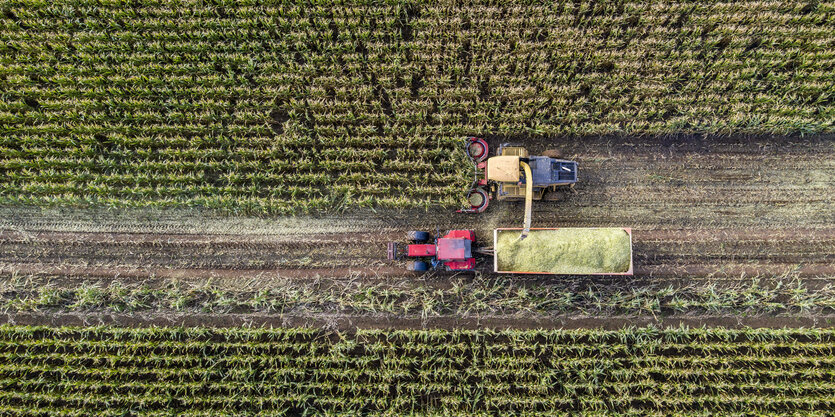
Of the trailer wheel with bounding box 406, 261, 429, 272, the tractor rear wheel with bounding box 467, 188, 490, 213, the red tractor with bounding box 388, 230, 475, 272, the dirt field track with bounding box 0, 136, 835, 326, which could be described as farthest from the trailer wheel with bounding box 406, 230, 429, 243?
the tractor rear wheel with bounding box 467, 188, 490, 213

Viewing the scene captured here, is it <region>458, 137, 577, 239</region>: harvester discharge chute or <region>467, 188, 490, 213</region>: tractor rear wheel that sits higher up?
<region>458, 137, 577, 239</region>: harvester discharge chute

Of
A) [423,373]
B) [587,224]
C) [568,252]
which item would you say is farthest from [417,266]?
[587,224]

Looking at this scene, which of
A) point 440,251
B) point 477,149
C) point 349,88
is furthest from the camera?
point 349,88

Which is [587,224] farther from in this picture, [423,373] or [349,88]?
[349,88]

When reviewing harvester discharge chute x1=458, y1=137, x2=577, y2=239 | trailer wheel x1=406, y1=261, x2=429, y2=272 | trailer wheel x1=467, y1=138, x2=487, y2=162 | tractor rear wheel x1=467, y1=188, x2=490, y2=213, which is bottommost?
trailer wheel x1=406, y1=261, x2=429, y2=272

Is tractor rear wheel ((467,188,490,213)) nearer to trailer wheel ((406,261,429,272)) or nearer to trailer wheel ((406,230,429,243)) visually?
trailer wheel ((406,230,429,243))

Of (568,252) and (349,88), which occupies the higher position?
(349,88)

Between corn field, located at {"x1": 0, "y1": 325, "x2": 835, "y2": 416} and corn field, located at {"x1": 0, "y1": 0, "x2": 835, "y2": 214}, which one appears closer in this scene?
corn field, located at {"x1": 0, "y1": 325, "x2": 835, "y2": 416}
